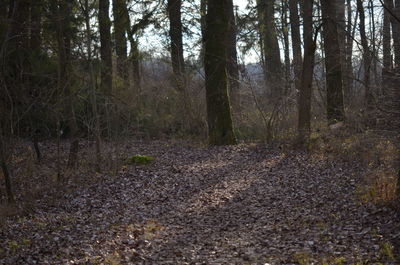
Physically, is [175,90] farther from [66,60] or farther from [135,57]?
[66,60]

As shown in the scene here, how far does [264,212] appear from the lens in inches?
352

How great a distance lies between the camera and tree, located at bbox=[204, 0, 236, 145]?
1585 centimetres

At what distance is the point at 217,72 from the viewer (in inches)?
635

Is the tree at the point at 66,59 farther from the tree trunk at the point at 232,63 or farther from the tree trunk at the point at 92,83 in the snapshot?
the tree trunk at the point at 232,63

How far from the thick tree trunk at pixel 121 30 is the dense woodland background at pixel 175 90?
47 mm

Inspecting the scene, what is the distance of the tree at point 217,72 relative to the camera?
1585cm

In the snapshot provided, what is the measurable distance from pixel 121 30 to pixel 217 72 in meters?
4.85

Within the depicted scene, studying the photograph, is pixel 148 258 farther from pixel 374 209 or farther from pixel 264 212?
pixel 374 209

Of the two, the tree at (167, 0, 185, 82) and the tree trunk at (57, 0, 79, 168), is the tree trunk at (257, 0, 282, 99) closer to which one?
the tree at (167, 0, 185, 82)

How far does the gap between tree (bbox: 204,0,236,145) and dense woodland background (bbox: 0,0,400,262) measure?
3cm

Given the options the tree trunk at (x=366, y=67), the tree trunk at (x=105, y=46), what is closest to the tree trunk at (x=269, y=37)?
the tree trunk at (x=366, y=67)

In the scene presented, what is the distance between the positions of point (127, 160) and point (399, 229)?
28.7 ft

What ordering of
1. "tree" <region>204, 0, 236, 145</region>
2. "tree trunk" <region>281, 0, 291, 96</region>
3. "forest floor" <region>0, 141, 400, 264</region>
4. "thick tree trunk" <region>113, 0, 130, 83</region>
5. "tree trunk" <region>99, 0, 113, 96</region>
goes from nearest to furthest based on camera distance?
"forest floor" <region>0, 141, 400, 264</region>
"tree" <region>204, 0, 236, 145</region>
"tree trunk" <region>99, 0, 113, 96</region>
"tree trunk" <region>281, 0, 291, 96</region>
"thick tree trunk" <region>113, 0, 130, 83</region>

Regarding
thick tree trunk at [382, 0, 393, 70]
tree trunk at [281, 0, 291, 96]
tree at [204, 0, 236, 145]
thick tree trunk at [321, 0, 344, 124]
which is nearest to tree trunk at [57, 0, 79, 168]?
tree at [204, 0, 236, 145]
